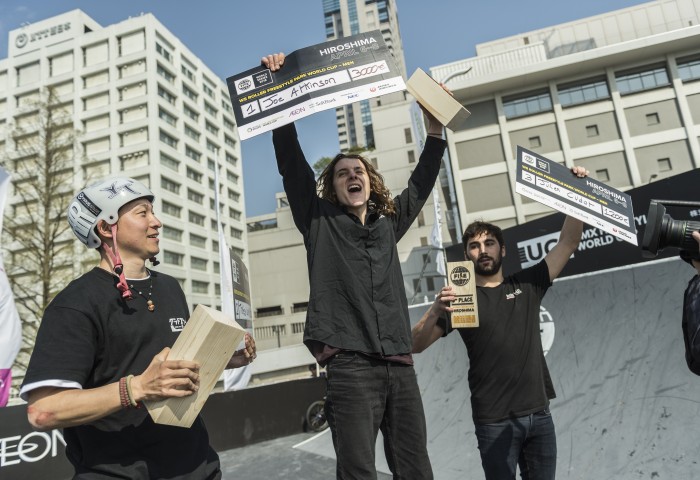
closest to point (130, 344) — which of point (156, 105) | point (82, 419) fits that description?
point (82, 419)

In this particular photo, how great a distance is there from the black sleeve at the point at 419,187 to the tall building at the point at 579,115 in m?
32.9

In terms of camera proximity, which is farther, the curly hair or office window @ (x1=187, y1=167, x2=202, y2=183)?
office window @ (x1=187, y1=167, x2=202, y2=183)

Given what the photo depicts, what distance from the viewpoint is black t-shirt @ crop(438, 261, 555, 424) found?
8.87ft

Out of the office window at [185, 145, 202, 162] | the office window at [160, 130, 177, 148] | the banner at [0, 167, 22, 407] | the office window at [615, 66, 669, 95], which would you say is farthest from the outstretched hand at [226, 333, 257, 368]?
the office window at [185, 145, 202, 162]

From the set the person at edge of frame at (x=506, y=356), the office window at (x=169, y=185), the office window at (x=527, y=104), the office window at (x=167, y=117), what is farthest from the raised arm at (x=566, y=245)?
the office window at (x=167, y=117)

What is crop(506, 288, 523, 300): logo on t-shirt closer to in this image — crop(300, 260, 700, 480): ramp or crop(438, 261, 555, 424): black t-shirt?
crop(438, 261, 555, 424): black t-shirt

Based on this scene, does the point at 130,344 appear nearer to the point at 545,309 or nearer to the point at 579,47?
the point at 545,309

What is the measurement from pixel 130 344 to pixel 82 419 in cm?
34

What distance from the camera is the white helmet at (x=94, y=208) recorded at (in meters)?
1.88

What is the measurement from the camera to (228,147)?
6725 centimetres

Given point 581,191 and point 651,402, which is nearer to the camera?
point 581,191

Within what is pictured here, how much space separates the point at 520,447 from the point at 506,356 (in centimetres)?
51

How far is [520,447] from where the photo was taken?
2666 mm

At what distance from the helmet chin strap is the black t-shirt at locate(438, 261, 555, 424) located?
176cm
